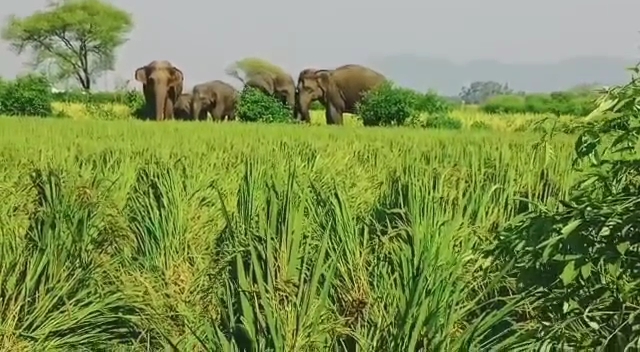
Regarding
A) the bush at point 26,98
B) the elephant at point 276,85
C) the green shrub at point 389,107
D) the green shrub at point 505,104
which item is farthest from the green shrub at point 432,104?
the bush at point 26,98

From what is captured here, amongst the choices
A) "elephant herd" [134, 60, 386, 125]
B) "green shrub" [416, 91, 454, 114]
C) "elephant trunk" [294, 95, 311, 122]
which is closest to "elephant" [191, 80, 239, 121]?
"elephant herd" [134, 60, 386, 125]

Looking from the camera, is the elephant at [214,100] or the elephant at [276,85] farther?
the elephant at [276,85]

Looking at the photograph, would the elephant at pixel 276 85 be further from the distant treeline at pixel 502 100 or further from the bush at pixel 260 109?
the distant treeline at pixel 502 100

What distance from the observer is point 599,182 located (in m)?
2.10

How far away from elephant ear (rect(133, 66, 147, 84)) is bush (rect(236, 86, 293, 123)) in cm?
245

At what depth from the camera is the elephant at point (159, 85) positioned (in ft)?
63.8

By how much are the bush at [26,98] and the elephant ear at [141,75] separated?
2666 millimetres

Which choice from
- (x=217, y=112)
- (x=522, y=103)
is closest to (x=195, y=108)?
(x=217, y=112)

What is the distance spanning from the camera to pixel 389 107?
19.2 m

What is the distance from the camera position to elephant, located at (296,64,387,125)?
71.4 feet

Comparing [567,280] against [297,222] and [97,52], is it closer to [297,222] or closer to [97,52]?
[297,222]

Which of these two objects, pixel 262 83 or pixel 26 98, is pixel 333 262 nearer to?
pixel 26 98

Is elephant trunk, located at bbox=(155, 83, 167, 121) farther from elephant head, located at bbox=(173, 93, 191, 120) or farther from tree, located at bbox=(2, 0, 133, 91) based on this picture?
tree, located at bbox=(2, 0, 133, 91)

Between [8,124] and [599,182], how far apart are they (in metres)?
10.7
